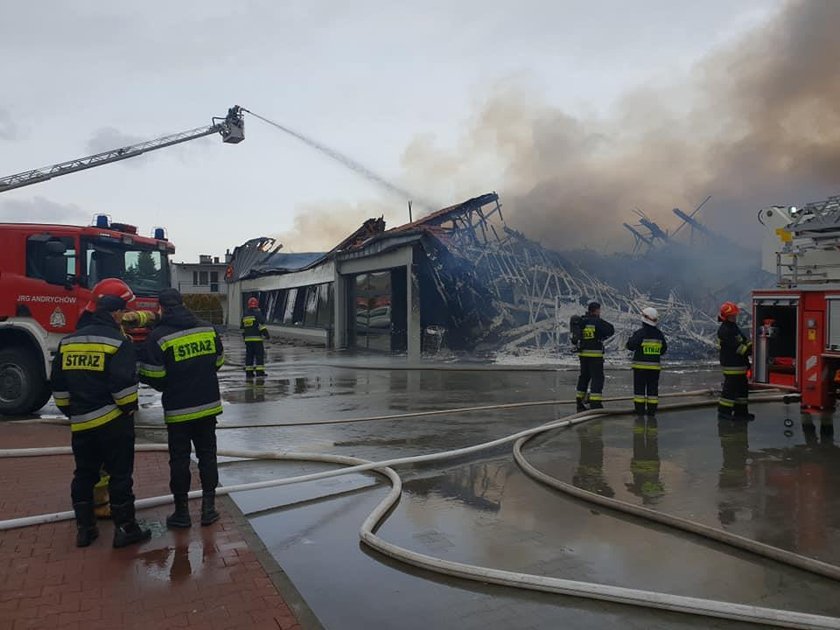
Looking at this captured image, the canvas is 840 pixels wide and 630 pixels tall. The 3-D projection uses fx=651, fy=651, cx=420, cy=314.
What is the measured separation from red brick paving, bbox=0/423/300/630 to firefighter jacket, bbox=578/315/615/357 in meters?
5.36

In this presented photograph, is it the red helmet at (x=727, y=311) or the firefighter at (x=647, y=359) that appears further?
the firefighter at (x=647, y=359)

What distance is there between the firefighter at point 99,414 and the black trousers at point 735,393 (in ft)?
21.3

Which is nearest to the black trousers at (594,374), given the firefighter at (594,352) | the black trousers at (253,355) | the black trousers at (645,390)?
the firefighter at (594,352)

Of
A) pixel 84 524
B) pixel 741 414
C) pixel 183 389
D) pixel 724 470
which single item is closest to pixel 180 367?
pixel 183 389

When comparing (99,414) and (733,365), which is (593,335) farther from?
(99,414)

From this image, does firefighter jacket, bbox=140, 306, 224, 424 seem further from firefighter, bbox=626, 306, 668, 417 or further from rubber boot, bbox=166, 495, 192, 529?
firefighter, bbox=626, 306, 668, 417

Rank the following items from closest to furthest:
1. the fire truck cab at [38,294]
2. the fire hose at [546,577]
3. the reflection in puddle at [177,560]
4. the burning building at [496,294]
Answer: the fire hose at [546,577]
the reflection in puddle at [177,560]
the fire truck cab at [38,294]
the burning building at [496,294]

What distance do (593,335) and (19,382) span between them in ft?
24.7

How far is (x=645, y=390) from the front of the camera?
8266 millimetres

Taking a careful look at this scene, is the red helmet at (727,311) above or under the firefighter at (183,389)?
above

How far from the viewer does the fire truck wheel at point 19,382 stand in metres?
8.47

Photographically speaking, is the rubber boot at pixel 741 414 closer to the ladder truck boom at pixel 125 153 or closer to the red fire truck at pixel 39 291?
the red fire truck at pixel 39 291

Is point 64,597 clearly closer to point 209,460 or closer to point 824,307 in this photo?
point 209,460

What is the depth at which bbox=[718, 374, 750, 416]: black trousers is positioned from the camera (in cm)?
767
